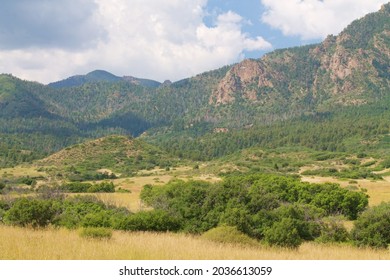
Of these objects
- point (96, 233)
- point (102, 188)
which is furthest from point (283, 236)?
point (102, 188)

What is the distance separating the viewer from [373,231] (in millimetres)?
27859

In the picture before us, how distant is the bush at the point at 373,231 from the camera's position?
88.8 feet

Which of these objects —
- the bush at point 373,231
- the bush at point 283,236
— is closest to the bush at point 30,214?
the bush at point 283,236

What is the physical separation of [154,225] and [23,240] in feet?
42.3

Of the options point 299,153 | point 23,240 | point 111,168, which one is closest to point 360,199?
point 23,240

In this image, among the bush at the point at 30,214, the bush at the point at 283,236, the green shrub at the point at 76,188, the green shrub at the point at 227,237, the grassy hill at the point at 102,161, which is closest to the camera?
the green shrub at the point at 227,237

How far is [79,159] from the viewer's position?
181 meters

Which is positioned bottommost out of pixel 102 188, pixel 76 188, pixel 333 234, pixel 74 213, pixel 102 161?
pixel 102 188

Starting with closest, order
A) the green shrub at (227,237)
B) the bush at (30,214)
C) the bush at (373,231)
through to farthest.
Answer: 1. the green shrub at (227,237)
2. the bush at (30,214)
3. the bush at (373,231)

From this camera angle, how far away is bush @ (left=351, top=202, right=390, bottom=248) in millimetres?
27069

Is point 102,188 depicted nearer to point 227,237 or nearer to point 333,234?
point 333,234

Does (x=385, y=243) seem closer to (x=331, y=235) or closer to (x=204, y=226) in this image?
(x=331, y=235)

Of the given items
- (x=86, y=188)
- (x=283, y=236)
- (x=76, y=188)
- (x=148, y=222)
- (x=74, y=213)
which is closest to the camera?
(x=283, y=236)

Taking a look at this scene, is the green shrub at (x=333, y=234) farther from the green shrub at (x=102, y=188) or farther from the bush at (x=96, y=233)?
the green shrub at (x=102, y=188)
